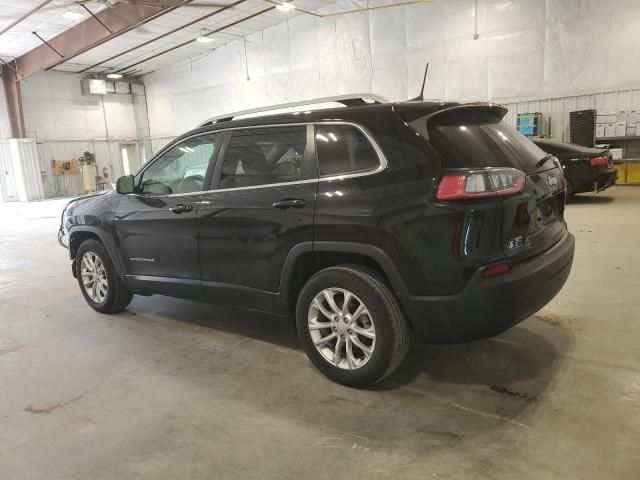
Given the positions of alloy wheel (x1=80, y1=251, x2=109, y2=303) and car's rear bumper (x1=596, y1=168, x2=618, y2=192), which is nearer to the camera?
alloy wheel (x1=80, y1=251, x2=109, y2=303)

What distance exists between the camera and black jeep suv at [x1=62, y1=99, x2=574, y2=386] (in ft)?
7.50

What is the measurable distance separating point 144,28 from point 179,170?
13436 mm

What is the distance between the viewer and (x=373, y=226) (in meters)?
2.45

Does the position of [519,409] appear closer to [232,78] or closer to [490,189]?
[490,189]

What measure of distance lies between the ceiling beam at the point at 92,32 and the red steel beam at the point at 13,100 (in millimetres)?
1064

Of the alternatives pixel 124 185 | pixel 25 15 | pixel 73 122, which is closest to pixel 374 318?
pixel 124 185

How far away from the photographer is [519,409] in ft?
7.84

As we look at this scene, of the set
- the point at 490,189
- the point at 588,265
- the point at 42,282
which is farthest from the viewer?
the point at 42,282

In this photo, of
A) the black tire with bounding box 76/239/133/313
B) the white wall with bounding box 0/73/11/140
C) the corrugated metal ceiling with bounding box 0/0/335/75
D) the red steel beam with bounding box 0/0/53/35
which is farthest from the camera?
the white wall with bounding box 0/73/11/140

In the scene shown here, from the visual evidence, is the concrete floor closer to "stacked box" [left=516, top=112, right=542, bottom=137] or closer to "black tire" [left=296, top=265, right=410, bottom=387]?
"black tire" [left=296, top=265, right=410, bottom=387]

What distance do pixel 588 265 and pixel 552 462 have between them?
134 inches

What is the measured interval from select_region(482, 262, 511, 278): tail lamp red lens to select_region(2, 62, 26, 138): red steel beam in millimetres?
19785

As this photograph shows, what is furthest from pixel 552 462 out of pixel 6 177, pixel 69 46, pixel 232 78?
pixel 6 177

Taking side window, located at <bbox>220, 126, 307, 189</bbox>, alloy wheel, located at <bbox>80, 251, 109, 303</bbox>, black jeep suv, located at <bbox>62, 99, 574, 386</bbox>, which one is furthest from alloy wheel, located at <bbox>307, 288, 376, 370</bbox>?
alloy wheel, located at <bbox>80, 251, 109, 303</bbox>
